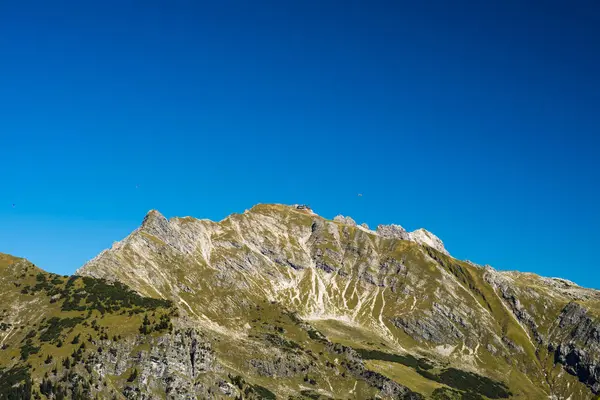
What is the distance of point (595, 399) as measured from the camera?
62.8 metres

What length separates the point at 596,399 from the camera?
6378cm

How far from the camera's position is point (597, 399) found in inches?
2534

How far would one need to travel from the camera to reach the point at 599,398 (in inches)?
2512

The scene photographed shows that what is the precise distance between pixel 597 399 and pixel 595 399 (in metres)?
2.03

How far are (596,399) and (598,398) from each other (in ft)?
2.47

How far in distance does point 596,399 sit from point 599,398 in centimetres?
39

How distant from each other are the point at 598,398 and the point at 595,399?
199 centimetres

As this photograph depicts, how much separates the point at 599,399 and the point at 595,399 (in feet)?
4.71

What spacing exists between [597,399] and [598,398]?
0.18 metres

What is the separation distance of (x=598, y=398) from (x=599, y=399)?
1.97 feet

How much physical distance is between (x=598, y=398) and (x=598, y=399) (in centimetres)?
29

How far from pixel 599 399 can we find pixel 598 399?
0.34 m

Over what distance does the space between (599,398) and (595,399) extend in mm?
1482

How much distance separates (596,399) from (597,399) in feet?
2.53
